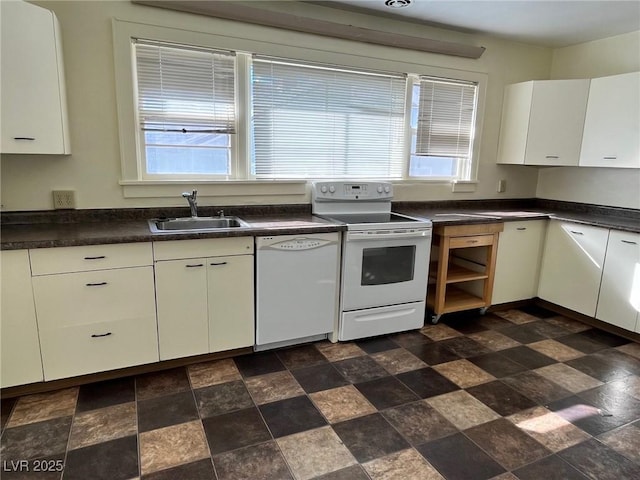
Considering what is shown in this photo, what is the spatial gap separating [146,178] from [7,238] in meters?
0.92

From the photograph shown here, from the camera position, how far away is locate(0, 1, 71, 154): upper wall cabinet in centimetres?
206

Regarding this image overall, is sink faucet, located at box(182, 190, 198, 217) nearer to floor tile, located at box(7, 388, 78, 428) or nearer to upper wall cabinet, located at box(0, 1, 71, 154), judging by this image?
upper wall cabinet, located at box(0, 1, 71, 154)

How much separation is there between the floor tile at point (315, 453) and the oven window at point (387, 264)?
1180 millimetres

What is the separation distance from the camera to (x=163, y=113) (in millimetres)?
2729

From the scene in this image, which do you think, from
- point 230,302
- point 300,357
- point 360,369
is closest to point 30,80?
point 230,302

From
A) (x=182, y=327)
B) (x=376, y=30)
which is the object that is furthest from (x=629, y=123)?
(x=182, y=327)

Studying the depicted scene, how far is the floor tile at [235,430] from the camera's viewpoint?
189cm

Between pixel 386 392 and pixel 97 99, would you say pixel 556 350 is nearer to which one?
pixel 386 392

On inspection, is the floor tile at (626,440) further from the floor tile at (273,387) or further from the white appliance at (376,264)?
the floor tile at (273,387)

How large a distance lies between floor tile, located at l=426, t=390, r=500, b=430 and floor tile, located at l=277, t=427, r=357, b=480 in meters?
0.62

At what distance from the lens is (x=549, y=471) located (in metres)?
1.77

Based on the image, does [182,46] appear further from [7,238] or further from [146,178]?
[7,238]

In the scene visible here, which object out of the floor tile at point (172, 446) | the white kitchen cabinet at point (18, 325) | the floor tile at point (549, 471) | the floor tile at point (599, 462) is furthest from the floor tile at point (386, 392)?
the white kitchen cabinet at point (18, 325)

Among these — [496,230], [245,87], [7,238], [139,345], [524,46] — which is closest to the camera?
[7,238]
